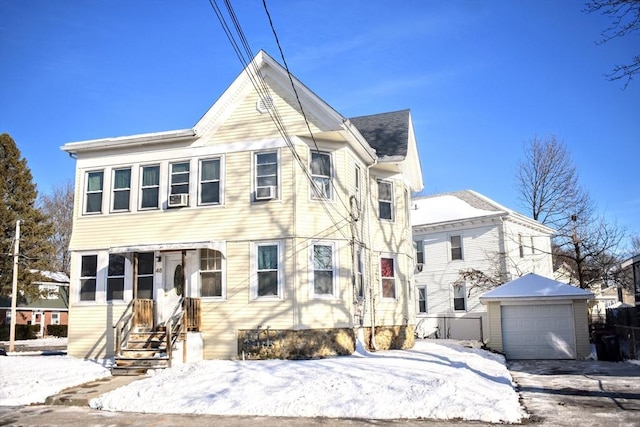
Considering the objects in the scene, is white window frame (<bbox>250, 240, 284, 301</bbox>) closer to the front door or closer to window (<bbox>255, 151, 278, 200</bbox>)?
window (<bbox>255, 151, 278, 200</bbox>)

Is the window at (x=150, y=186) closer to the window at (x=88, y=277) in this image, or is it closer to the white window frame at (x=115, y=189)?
the white window frame at (x=115, y=189)

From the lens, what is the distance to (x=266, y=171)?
649 inches

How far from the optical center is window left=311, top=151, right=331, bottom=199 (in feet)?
53.9

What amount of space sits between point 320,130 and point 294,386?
7.70m

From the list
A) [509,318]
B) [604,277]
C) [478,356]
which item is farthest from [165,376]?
[604,277]

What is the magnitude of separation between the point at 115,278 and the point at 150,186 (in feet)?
9.87

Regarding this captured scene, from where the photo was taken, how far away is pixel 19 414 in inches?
392

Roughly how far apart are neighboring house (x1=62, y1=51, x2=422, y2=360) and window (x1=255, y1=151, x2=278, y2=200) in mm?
34

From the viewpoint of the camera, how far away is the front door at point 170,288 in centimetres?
1670

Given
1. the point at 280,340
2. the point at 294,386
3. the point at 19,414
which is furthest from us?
the point at 280,340

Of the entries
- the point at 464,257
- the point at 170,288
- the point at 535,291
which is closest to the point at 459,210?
the point at 464,257

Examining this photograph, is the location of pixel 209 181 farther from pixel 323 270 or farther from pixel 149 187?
pixel 323 270

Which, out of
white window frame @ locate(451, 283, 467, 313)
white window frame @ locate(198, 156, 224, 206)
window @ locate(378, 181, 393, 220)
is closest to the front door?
white window frame @ locate(198, 156, 224, 206)

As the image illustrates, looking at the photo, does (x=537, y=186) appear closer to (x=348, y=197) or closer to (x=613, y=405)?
(x=348, y=197)
